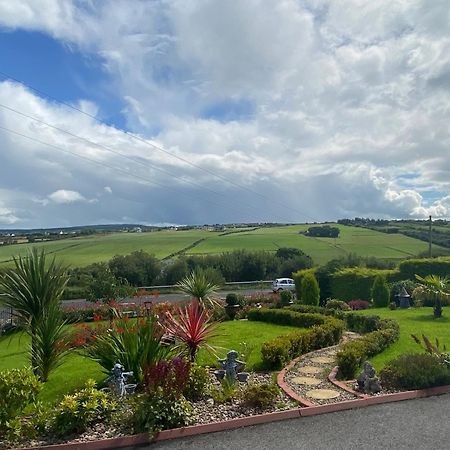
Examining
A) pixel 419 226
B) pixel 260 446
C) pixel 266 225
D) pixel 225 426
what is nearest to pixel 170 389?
pixel 225 426

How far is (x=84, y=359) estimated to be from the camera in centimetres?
1222

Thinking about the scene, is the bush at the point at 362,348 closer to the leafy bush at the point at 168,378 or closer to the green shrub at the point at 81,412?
the leafy bush at the point at 168,378

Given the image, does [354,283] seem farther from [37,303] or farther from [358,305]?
[37,303]

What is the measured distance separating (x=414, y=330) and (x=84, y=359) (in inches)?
369

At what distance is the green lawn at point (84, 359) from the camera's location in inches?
359

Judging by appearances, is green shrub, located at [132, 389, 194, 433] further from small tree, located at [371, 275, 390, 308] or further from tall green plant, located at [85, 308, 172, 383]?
small tree, located at [371, 275, 390, 308]

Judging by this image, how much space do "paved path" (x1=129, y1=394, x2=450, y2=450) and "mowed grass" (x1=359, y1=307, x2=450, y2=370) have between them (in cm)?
302

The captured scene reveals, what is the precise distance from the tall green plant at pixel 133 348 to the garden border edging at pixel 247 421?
2220 mm

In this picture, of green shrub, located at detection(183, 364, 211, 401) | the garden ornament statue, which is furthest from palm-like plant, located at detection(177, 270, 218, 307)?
green shrub, located at detection(183, 364, 211, 401)

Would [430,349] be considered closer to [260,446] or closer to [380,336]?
[380,336]

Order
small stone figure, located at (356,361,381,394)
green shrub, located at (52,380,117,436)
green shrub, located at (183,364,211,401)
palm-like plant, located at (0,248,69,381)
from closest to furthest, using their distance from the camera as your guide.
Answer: green shrub, located at (52,380,117,436) < green shrub, located at (183,364,211,401) < small stone figure, located at (356,361,381,394) < palm-like plant, located at (0,248,69,381)

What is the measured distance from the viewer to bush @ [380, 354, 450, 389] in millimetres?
7895

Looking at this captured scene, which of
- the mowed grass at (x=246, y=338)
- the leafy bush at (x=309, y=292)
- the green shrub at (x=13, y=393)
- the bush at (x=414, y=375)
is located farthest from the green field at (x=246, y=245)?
the green shrub at (x=13, y=393)

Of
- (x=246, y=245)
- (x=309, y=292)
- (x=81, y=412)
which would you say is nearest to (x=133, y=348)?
(x=81, y=412)
